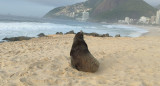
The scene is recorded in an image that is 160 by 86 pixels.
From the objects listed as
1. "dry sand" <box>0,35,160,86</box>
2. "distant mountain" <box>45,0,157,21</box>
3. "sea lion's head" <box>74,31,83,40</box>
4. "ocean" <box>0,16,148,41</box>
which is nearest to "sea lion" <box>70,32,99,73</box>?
"sea lion's head" <box>74,31,83,40</box>

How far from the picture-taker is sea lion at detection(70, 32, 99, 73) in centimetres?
532

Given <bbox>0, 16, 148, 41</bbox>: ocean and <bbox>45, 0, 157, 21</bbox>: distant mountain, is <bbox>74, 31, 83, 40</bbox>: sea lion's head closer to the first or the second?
<bbox>0, 16, 148, 41</bbox>: ocean

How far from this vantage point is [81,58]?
5391 millimetres

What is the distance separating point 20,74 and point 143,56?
421 centimetres

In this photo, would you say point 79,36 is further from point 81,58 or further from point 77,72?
point 77,72

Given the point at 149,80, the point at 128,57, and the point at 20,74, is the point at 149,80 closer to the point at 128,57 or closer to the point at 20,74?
the point at 128,57

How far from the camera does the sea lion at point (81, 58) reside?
532 cm

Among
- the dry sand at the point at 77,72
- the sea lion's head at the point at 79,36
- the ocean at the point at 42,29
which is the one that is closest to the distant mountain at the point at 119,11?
the ocean at the point at 42,29

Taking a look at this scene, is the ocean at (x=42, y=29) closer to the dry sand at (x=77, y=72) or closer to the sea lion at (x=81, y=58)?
the dry sand at (x=77, y=72)

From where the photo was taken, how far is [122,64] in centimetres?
595

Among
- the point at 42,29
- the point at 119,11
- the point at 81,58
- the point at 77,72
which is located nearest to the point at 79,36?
the point at 81,58

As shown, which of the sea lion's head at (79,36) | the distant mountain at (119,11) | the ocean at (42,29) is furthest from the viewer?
the distant mountain at (119,11)

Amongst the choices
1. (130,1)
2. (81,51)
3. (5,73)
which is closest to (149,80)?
(81,51)

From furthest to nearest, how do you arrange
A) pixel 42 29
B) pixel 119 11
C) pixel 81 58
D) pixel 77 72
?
pixel 119 11, pixel 42 29, pixel 81 58, pixel 77 72
